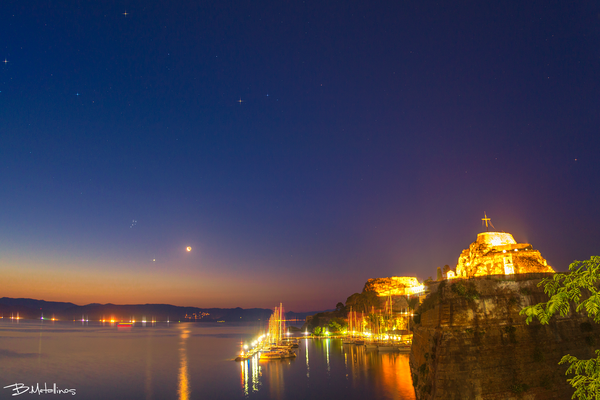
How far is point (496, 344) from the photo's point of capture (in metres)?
16.8

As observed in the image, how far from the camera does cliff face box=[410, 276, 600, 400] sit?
639 inches

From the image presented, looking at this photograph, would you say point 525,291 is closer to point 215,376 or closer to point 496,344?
point 496,344

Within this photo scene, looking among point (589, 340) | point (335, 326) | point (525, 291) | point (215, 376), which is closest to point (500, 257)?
point (589, 340)

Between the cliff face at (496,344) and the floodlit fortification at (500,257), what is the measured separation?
1397 inches

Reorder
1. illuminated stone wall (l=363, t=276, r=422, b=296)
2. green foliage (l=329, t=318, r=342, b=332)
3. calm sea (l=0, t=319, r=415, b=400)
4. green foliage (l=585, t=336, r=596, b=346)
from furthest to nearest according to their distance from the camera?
green foliage (l=329, t=318, r=342, b=332) < illuminated stone wall (l=363, t=276, r=422, b=296) < calm sea (l=0, t=319, r=415, b=400) < green foliage (l=585, t=336, r=596, b=346)

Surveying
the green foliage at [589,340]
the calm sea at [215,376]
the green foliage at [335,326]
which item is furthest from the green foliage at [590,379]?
the green foliage at [335,326]

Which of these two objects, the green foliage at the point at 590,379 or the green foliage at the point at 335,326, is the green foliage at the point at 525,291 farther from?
the green foliage at the point at 335,326

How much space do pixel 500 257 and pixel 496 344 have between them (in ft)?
136

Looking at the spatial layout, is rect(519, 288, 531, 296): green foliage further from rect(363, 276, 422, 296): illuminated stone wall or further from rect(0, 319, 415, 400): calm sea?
rect(363, 276, 422, 296): illuminated stone wall

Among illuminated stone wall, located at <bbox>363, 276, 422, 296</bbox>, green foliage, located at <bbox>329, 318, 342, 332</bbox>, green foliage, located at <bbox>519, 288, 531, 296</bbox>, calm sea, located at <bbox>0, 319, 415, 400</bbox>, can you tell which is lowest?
green foliage, located at <bbox>329, 318, 342, 332</bbox>

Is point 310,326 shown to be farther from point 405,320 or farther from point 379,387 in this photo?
point 379,387

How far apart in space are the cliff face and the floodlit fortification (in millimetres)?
35496

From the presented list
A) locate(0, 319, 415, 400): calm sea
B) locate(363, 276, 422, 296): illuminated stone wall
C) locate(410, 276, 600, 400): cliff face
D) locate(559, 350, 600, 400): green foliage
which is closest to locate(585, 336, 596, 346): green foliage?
locate(410, 276, 600, 400): cliff face

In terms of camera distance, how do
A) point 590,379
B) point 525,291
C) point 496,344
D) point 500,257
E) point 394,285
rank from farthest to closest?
point 394,285 < point 500,257 < point 525,291 < point 496,344 < point 590,379
